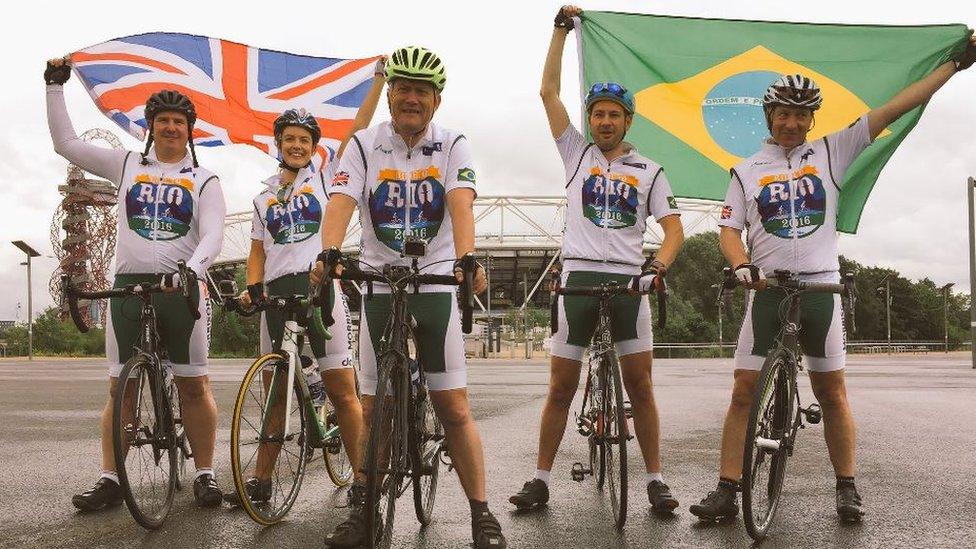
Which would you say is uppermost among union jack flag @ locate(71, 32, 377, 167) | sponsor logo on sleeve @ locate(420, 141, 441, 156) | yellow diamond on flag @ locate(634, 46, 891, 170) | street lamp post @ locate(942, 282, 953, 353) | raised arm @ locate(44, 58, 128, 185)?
union jack flag @ locate(71, 32, 377, 167)

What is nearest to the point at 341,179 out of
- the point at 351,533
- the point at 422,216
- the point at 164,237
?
the point at 422,216

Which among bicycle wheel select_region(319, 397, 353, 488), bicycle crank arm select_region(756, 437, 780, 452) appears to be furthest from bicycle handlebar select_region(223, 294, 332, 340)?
bicycle crank arm select_region(756, 437, 780, 452)

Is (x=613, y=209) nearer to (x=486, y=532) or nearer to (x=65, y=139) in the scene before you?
(x=486, y=532)

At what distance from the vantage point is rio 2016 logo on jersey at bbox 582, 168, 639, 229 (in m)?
4.96

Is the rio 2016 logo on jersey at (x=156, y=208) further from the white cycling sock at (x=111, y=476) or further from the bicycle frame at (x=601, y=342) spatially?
the bicycle frame at (x=601, y=342)

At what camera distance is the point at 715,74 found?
6.67m

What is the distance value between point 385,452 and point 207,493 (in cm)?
177

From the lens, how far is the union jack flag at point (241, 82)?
25.4 feet

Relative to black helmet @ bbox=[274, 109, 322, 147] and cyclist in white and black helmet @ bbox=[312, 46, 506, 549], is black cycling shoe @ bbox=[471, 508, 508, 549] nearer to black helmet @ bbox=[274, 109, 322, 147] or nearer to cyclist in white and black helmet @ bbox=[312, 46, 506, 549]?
cyclist in white and black helmet @ bbox=[312, 46, 506, 549]

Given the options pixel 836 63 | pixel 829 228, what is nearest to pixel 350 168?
pixel 829 228

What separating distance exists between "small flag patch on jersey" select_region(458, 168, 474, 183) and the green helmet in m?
0.40

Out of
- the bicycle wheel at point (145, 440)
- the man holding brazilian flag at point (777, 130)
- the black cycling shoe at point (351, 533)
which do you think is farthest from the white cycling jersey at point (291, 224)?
the man holding brazilian flag at point (777, 130)

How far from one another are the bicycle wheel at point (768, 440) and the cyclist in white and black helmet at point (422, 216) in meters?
1.20

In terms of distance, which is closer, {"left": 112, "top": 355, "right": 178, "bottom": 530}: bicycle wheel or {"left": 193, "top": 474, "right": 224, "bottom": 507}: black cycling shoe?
{"left": 112, "top": 355, "right": 178, "bottom": 530}: bicycle wheel
